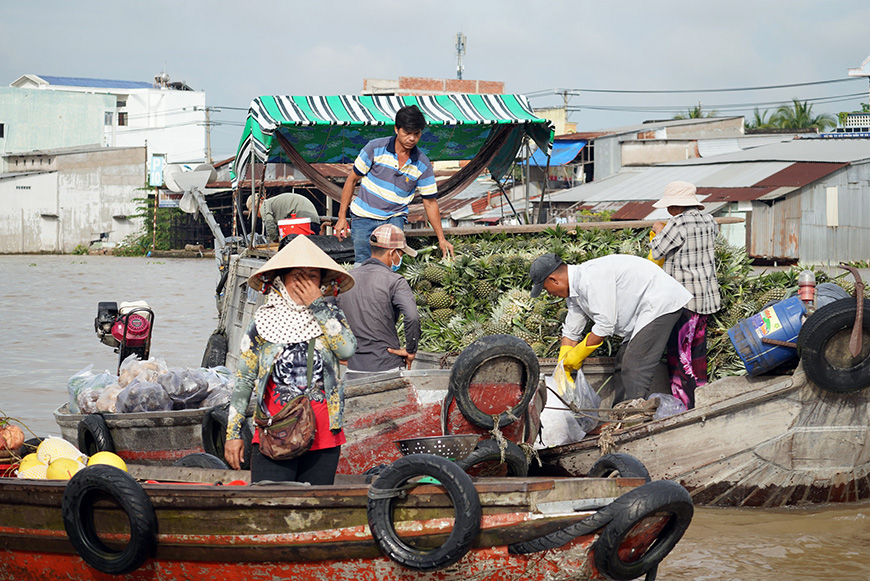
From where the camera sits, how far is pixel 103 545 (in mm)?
3738

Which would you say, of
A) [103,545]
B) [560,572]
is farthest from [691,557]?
[103,545]

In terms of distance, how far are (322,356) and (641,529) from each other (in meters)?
1.40

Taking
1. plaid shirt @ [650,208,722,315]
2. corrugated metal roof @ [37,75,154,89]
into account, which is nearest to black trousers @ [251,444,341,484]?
plaid shirt @ [650,208,722,315]

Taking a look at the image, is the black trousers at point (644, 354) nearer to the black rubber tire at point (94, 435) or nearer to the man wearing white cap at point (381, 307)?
the man wearing white cap at point (381, 307)

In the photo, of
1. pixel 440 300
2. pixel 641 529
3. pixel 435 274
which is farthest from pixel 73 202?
pixel 641 529

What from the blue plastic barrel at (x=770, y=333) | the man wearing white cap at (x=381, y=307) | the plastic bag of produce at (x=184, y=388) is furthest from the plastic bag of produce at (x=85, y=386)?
the blue plastic barrel at (x=770, y=333)

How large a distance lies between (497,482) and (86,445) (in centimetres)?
381

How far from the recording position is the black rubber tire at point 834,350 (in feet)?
16.3

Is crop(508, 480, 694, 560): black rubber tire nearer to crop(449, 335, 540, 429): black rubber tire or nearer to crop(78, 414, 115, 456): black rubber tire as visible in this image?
crop(449, 335, 540, 429): black rubber tire

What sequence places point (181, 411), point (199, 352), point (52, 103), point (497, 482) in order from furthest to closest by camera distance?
point (52, 103) < point (199, 352) < point (181, 411) < point (497, 482)

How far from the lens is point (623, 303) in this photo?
5.68m

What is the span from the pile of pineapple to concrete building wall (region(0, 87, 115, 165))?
44479 mm

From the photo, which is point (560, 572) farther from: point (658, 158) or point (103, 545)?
point (658, 158)

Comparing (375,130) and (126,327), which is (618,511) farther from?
(375,130)
